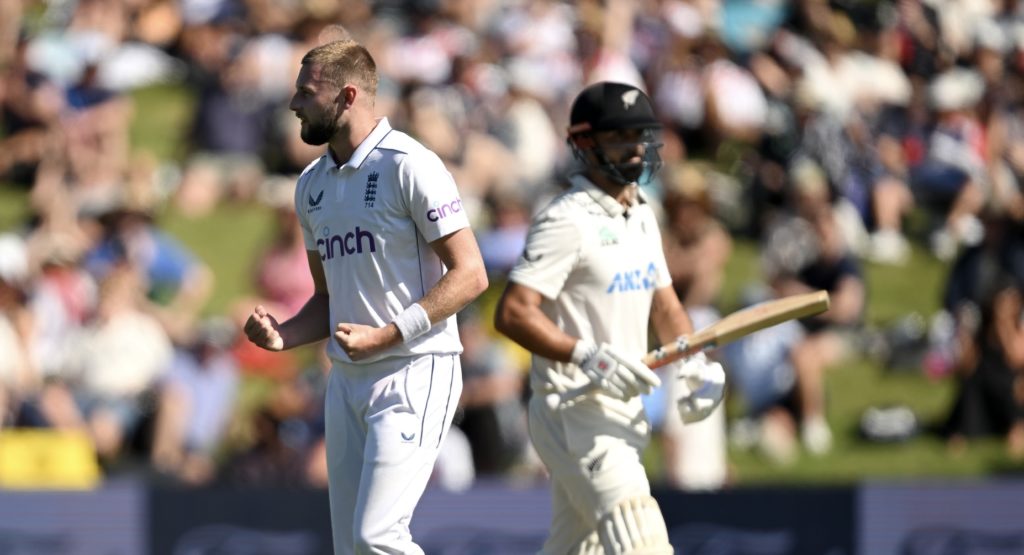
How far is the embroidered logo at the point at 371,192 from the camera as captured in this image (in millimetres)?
6578

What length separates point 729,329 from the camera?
7613 millimetres

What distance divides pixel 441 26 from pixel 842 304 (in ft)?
18.5

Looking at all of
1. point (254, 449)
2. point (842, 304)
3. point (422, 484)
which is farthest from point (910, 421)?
point (422, 484)

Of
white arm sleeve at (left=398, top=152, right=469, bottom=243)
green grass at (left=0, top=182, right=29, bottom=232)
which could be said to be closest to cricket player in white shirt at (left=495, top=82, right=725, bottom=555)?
white arm sleeve at (left=398, top=152, right=469, bottom=243)

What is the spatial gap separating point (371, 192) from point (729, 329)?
1887 millimetres

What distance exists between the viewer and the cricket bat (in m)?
7.57

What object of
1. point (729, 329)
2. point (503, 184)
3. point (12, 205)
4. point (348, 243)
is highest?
point (348, 243)

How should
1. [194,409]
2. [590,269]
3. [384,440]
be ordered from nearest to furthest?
[384,440] → [590,269] → [194,409]

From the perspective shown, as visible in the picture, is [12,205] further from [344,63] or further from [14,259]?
[344,63]

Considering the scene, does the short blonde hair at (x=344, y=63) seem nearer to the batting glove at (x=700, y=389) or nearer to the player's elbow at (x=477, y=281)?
the player's elbow at (x=477, y=281)

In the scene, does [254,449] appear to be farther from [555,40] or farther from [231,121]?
[555,40]

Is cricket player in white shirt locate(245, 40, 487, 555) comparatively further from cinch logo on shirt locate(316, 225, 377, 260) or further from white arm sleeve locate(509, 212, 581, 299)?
white arm sleeve locate(509, 212, 581, 299)

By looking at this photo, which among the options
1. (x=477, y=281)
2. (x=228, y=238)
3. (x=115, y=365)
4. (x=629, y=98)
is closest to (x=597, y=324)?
(x=629, y=98)

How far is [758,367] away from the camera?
1392 cm
